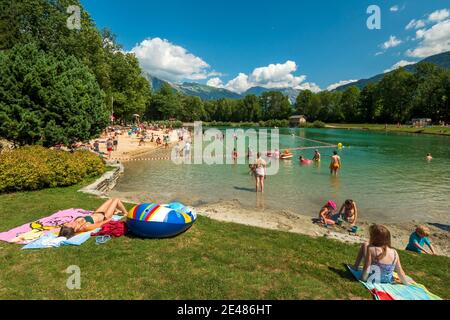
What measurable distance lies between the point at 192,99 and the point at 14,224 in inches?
5708

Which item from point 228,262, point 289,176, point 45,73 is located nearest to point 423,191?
point 289,176

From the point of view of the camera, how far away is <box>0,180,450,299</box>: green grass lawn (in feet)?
16.4

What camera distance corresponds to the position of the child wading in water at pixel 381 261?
550 centimetres

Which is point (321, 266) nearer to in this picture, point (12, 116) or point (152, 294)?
point (152, 294)

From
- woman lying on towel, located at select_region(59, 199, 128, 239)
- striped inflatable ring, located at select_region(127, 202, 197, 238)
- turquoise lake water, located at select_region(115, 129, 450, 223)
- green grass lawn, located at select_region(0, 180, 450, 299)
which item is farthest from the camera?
turquoise lake water, located at select_region(115, 129, 450, 223)

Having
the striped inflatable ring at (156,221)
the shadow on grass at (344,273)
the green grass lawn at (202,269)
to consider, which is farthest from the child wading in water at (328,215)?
the striped inflatable ring at (156,221)

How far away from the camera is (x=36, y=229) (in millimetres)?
7711

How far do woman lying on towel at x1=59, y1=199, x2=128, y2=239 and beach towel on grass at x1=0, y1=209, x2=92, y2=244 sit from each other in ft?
2.56

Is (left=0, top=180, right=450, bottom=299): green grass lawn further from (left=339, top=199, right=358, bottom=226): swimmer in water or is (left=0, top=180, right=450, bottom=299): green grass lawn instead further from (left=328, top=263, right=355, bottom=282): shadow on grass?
(left=339, top=199, right=358, bottom=226): swimmer in water

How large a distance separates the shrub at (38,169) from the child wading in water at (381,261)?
1296cm

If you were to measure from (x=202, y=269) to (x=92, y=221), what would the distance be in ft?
12.9

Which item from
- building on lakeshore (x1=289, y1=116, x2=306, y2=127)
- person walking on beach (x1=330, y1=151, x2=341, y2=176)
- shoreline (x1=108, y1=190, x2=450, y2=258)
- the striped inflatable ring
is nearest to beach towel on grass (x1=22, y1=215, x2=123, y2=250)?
the striped inflatable ring

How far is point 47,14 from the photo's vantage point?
2631 centimetres

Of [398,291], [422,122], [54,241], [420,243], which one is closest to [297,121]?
[422,122]
